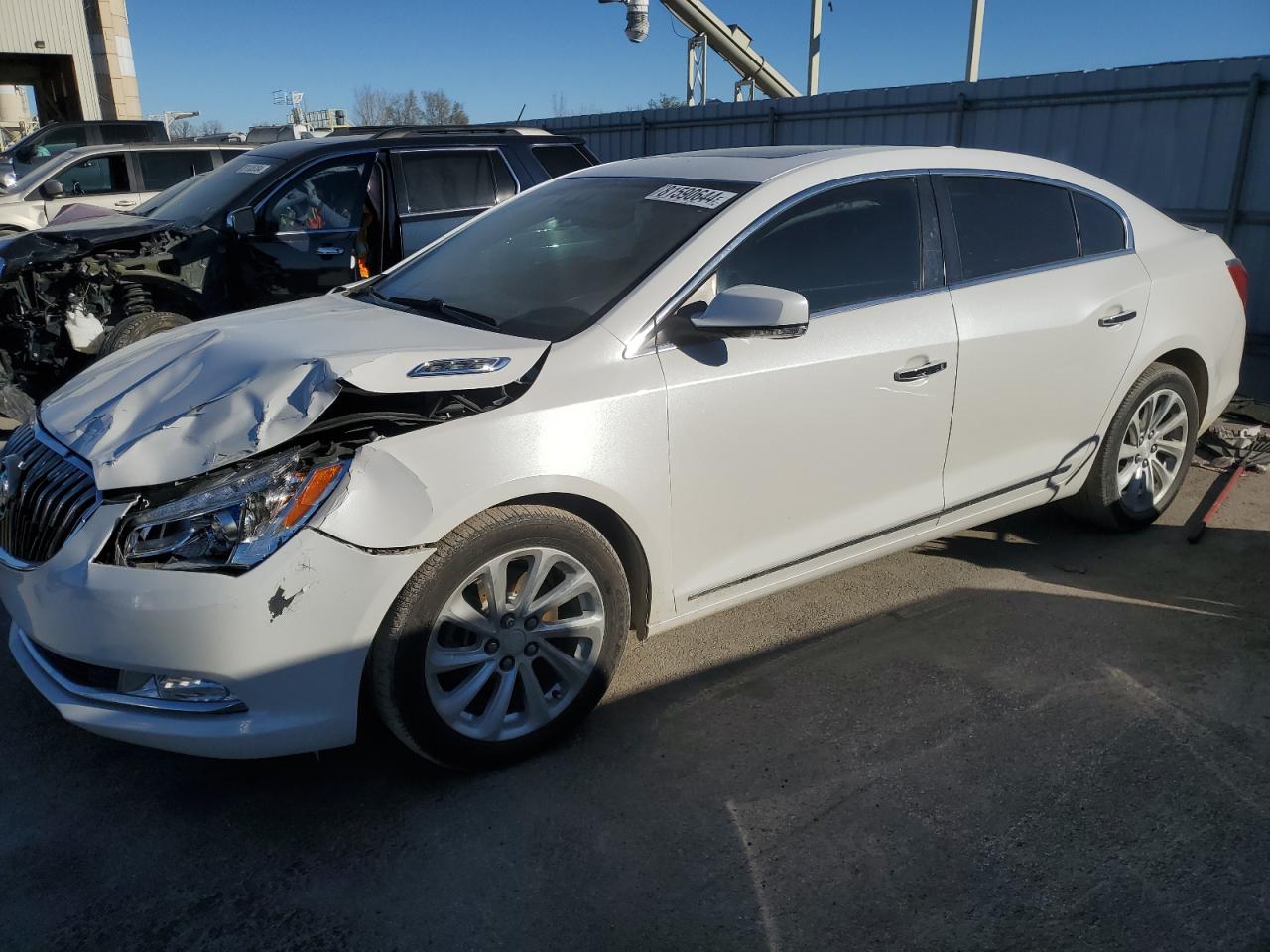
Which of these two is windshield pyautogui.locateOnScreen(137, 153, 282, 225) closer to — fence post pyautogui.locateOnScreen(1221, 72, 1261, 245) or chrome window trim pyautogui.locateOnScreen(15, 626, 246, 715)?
chrome window trim pyautogui.locateOnScreen(15, 626, 246, 715)

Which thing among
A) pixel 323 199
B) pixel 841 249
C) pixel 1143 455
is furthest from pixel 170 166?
pixel 1143 455

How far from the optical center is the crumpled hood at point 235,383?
2.51 m

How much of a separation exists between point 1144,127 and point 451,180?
20.7ft

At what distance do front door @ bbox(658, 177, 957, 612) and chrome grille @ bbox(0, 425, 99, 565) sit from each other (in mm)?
1619

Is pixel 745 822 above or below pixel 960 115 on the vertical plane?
below

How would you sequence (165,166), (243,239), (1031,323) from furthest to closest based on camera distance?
(165,166) < (243,239) < (1031,323)

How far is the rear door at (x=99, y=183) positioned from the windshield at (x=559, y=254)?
8.79 m

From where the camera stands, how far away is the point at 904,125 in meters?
11.0

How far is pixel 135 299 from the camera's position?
21.1ft

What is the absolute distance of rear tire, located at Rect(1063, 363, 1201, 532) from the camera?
14.1ft

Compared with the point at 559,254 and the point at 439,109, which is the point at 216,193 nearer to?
the point at 559,254

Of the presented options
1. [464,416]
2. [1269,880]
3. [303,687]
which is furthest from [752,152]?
[1269,880]

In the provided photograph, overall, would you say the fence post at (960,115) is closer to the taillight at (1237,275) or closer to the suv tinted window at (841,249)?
the taillight at (1237,275)

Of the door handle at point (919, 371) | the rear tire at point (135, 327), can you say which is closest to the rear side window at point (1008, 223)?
the door handle at point (919, 371)
